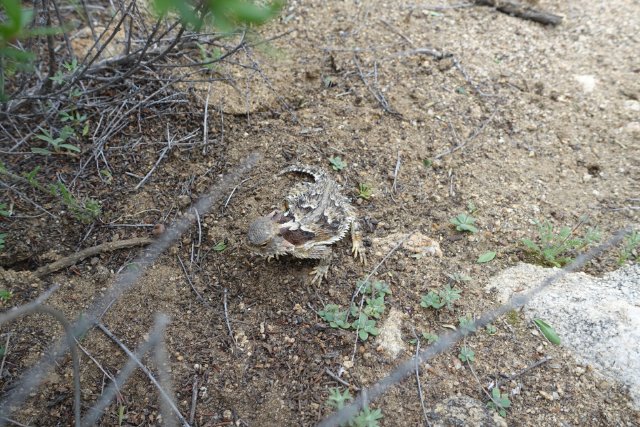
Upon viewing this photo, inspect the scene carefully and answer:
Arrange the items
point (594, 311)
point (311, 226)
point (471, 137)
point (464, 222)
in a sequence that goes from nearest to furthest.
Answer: point (594, 311)
point (311, 226)
point (464, 222)
point (471, 137)

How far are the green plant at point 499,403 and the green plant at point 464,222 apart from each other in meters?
1.25

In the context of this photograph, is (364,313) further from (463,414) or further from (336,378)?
(463,414)

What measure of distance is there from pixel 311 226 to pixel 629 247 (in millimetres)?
2293

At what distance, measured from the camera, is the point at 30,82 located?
4.18 meters

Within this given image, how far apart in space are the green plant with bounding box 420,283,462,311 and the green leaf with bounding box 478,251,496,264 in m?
0.39

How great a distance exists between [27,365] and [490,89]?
4.50 meters

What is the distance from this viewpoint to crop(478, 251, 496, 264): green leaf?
337cm

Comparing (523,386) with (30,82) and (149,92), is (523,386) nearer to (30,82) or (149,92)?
(149,92)

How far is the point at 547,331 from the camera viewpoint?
2906 mm

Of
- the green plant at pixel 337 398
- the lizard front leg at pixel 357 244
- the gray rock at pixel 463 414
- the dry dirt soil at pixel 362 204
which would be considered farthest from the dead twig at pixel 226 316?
the gray rock at pixel 463 414

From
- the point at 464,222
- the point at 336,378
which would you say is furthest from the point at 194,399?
the point at 464,222

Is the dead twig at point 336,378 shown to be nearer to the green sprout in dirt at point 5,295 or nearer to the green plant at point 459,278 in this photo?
the green plant at point 459,278

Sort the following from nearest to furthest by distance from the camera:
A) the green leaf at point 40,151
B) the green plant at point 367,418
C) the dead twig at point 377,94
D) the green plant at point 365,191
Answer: the green plant at point 367,418
the green leaf at point 40,151
the green plant at point 365,191
the dead twig at point 377,94

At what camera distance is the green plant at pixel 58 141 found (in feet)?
11.8
